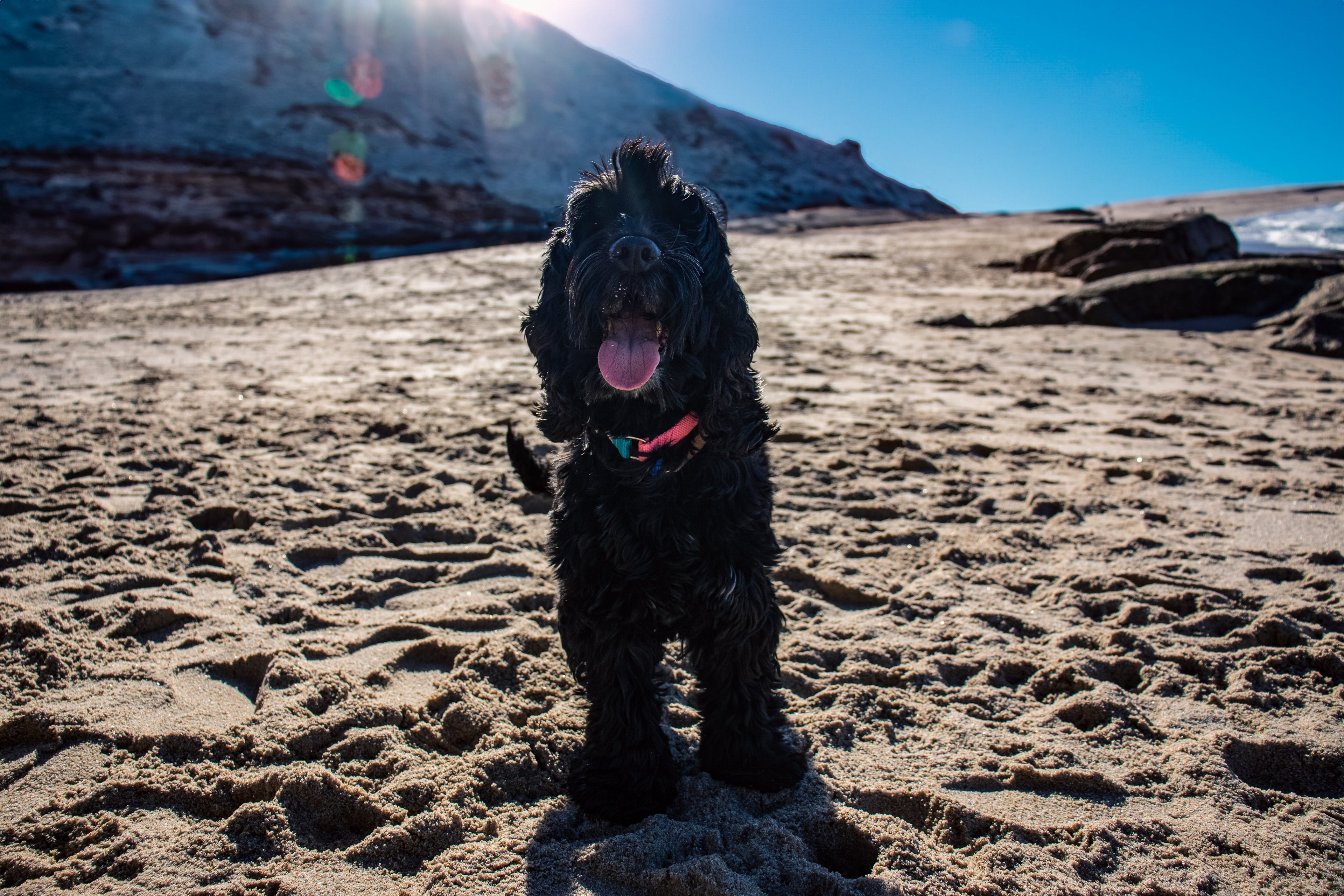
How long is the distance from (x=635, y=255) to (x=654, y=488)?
66cm

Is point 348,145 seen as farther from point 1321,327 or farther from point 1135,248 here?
point 1321,327

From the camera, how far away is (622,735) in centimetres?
220

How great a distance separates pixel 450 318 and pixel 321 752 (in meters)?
8.05

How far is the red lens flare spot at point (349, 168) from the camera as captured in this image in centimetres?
2467

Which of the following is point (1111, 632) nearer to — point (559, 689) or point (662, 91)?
point (559, 689)

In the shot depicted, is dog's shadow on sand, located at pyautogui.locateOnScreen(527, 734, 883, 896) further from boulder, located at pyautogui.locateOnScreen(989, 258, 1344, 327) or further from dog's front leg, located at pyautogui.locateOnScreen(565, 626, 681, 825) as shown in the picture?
boulder, located at pyautogui.locateOnScreen(989, 258, 1344, 327)

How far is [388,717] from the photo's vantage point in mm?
2430

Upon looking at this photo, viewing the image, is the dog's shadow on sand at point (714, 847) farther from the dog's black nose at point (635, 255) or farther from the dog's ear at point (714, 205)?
the dog's ear at point (714, 205)

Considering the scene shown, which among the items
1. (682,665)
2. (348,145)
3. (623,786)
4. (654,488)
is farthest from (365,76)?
(623,786)

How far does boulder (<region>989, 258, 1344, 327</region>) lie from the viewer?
8.89 metres

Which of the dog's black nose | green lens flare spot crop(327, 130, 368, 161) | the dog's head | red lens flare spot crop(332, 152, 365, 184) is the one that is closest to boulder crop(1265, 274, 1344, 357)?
the dog's head

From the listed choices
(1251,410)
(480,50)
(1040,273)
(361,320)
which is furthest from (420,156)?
(1251,410)

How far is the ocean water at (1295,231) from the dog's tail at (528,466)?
20.3 metres

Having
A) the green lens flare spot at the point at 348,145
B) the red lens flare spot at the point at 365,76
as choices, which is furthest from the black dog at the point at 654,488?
the red lens flare spot at the point at 365,76
